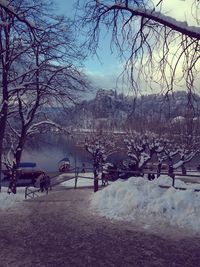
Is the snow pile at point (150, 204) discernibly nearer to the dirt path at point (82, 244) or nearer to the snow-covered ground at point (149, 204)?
the snow-covered ground at point (149, 204)

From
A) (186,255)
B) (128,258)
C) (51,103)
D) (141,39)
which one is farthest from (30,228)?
(51,103)

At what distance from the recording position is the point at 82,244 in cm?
800

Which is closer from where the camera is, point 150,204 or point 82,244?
point 82,244

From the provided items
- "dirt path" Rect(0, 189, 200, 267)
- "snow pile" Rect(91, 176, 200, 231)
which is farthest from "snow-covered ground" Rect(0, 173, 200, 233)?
"dirt path" Rect(0, 189, 200, 267)

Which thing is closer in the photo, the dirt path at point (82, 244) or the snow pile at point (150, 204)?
the dirt path at point (82, 244)

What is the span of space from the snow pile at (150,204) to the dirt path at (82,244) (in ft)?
2.00

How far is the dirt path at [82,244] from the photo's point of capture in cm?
700

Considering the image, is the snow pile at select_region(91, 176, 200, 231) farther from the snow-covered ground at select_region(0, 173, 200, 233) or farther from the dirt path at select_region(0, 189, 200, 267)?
the dirt path at select_region(0, 189, 200, 267)

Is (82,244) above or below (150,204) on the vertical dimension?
below

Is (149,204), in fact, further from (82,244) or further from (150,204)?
(82,244)

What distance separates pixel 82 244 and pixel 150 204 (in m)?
3.08

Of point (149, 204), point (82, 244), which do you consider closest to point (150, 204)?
point (149, 204)

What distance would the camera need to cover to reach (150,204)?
1054 cm

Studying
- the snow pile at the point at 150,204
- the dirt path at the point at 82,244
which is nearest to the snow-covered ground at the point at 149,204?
the snow pile at the point at 150,204
